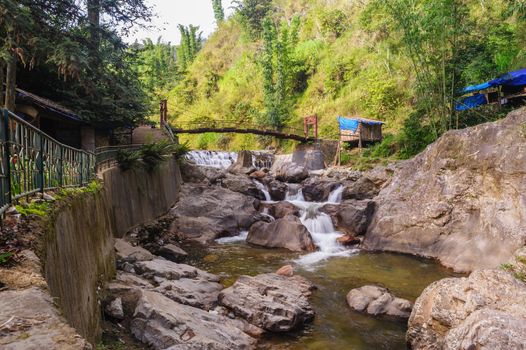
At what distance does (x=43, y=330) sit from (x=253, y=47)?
56.1 m

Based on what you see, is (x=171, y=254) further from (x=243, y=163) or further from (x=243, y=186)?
(x=243, y=163)

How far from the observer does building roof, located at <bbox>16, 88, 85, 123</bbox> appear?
1438cm

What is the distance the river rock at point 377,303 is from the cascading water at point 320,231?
3.37m

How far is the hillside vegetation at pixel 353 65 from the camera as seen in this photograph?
67.6 ft

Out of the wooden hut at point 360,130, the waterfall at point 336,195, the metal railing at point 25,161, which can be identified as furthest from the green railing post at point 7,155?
the wooden hut at point 360,130

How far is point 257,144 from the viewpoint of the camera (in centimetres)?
4138

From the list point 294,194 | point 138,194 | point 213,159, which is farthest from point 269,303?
point 213,159

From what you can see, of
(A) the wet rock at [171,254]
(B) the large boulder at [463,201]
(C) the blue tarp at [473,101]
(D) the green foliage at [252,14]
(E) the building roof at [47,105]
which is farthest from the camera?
(D) the green foliage at [252,14]

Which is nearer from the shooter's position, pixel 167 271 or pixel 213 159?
pixel 167 271

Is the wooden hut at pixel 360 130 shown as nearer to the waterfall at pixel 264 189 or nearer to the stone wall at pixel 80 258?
the waterfall at pixel 264 189

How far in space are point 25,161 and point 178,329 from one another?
342cm

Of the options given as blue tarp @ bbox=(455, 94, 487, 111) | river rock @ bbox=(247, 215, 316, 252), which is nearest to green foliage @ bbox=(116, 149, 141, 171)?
river rock @ bbox=(247, 215, 316, 252)

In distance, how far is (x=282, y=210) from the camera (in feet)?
61.0

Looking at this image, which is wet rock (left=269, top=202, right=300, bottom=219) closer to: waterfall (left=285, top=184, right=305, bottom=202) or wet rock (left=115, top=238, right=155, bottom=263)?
waterfall (left=285, top=184, right=305, bottom=202)
